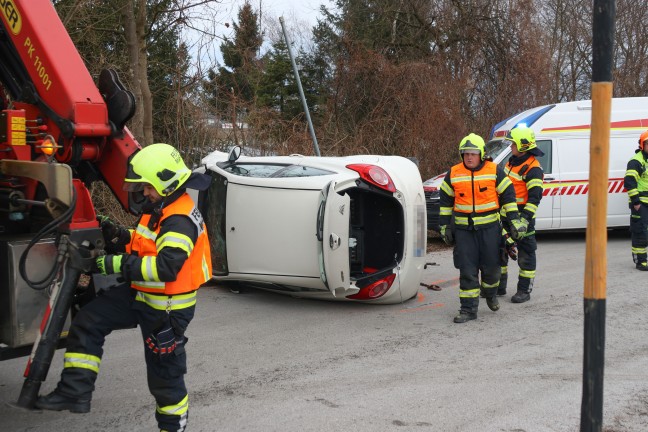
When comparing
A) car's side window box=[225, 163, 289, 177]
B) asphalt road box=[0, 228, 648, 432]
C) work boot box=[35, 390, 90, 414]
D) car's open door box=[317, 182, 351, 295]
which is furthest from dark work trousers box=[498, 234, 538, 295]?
work boot box=[35, 390, 90, 414]

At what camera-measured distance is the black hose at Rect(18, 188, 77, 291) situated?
3.58m

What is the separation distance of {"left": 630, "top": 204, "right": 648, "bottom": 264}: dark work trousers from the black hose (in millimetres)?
7885

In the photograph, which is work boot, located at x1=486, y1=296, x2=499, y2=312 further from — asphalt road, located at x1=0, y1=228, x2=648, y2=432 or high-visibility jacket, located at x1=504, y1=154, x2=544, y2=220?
high-visibility jacket, located at x1=504, y1=154, x2=544, y2=220

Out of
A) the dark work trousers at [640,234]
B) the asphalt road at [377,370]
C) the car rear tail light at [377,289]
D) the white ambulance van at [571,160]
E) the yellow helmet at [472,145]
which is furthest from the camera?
the white ambulance van at [571,160]

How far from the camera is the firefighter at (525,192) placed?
7477mm

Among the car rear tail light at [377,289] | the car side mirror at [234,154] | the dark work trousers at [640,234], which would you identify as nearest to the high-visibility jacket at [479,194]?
the car rear tail light at [377,289]

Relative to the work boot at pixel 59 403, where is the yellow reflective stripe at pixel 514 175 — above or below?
above

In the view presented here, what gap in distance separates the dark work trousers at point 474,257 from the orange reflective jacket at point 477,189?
0.21m

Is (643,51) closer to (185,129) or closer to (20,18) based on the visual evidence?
(185,129)

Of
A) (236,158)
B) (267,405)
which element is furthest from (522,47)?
(267,405)

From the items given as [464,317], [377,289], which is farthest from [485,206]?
[377,289]

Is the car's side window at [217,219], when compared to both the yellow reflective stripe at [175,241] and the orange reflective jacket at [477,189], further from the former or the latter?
the yellow reflective stripe at [175,241]

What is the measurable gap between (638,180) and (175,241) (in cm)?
779

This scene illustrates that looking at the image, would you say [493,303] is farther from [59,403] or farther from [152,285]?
[59,403]
